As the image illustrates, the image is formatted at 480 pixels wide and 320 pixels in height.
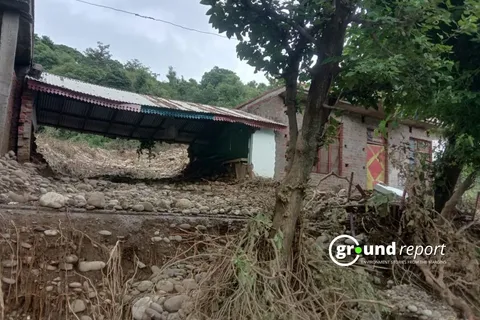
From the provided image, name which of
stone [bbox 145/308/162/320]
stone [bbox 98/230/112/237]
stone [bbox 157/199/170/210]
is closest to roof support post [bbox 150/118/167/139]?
stone [bbox 157/199/170/210]

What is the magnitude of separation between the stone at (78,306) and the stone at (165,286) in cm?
58

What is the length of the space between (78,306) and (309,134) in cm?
228

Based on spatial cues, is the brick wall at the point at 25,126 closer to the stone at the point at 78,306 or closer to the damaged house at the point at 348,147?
the stone at the point at 78,306

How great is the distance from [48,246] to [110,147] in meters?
13.5

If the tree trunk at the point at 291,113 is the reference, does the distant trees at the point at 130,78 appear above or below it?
above

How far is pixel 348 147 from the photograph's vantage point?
32.9 feet

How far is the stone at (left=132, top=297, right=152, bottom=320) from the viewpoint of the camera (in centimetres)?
278

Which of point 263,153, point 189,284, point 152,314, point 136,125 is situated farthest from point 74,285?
point 136,125

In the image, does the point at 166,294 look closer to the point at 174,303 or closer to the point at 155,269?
the point at 174,303

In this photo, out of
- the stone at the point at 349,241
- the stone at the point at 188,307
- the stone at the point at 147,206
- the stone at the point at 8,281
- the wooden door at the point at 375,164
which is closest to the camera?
the stone at the point at 188,307

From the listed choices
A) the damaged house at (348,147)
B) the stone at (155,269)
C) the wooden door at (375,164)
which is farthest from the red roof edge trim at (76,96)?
the wooden door at (375,164)

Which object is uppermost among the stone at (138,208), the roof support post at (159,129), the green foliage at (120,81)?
the green foliage at (120,81)

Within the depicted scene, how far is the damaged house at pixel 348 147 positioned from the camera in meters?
9.13

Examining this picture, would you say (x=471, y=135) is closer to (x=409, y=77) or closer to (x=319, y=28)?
→ (x=409, y=77)
